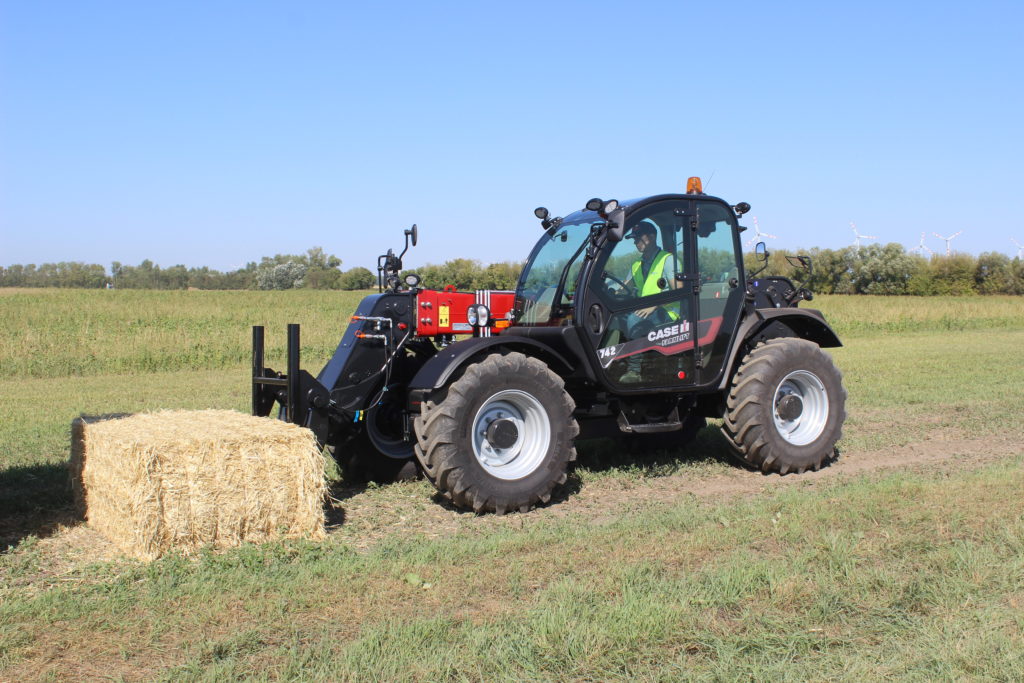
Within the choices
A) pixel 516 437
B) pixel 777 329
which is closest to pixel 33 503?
pixel 516 437

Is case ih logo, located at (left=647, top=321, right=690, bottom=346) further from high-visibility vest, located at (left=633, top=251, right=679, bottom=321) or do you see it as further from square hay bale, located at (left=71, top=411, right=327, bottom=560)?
square hay bale, located at (left=71, top=411, right=327, bottom=560)

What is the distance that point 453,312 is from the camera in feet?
24.2

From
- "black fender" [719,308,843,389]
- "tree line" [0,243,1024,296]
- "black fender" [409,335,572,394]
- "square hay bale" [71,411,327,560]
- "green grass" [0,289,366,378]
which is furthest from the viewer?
"tree line" [0,243,1024,296]

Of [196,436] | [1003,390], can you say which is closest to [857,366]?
[1003,390]

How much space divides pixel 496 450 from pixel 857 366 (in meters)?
11.9

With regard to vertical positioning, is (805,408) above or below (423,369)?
below

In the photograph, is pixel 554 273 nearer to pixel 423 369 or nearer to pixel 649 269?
pixel 649 269

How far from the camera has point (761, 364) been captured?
7613 mm

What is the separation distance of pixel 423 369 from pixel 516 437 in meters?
0.88

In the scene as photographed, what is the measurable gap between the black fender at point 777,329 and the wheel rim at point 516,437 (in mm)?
1929

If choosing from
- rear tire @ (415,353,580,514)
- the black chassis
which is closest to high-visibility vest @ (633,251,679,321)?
the black chassis

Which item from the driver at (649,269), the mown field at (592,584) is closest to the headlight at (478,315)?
the driver at (649,269)

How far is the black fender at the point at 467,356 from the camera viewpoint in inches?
249

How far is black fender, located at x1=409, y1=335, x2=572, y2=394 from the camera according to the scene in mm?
6324
